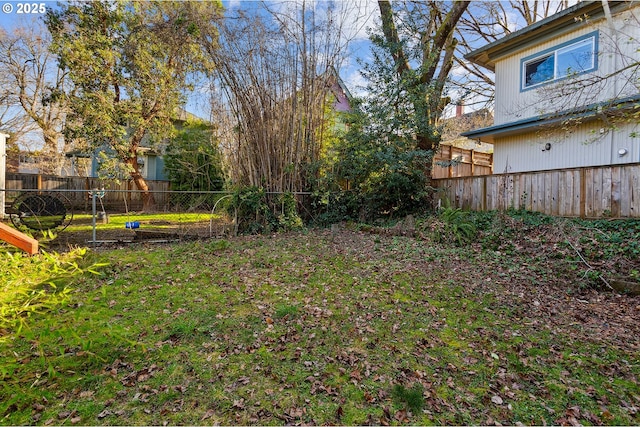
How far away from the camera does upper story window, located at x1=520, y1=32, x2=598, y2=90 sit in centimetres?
768

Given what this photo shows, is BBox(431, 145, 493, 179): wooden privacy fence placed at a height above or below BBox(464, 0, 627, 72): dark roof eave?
below

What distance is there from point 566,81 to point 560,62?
4.63 ft

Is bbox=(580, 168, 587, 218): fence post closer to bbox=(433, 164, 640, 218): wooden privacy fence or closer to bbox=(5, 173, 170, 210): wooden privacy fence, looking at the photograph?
bbox=(433, 164, 640, 218): wooden privacy fence

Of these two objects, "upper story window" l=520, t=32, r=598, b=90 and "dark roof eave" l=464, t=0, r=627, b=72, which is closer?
"dark roof eave" l=464, t=0, r=627, b=72

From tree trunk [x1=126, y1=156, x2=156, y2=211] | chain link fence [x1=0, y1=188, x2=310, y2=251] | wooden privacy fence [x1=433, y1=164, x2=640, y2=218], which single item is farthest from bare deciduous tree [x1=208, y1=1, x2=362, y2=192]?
tree trunk [x1=126, y1=156, x2=156, y2=211]

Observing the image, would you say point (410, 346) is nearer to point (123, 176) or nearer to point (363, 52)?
point (363, 52)

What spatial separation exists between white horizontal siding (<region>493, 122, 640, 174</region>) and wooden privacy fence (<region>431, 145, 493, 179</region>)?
1.67 metres

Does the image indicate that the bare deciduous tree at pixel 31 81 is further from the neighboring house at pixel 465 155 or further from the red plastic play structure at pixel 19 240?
the neighboring house at pixel 465 155

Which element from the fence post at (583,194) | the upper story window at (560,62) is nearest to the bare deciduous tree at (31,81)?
the upper story window at (560,62)

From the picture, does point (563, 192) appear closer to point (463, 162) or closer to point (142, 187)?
point (463, 162)

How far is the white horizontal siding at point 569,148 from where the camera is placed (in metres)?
7.18

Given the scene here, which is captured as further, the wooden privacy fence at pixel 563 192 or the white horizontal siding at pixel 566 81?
the white horizontal siding at pixel 566 81

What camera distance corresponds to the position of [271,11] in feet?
23.3

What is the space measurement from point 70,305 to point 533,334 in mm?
4680
